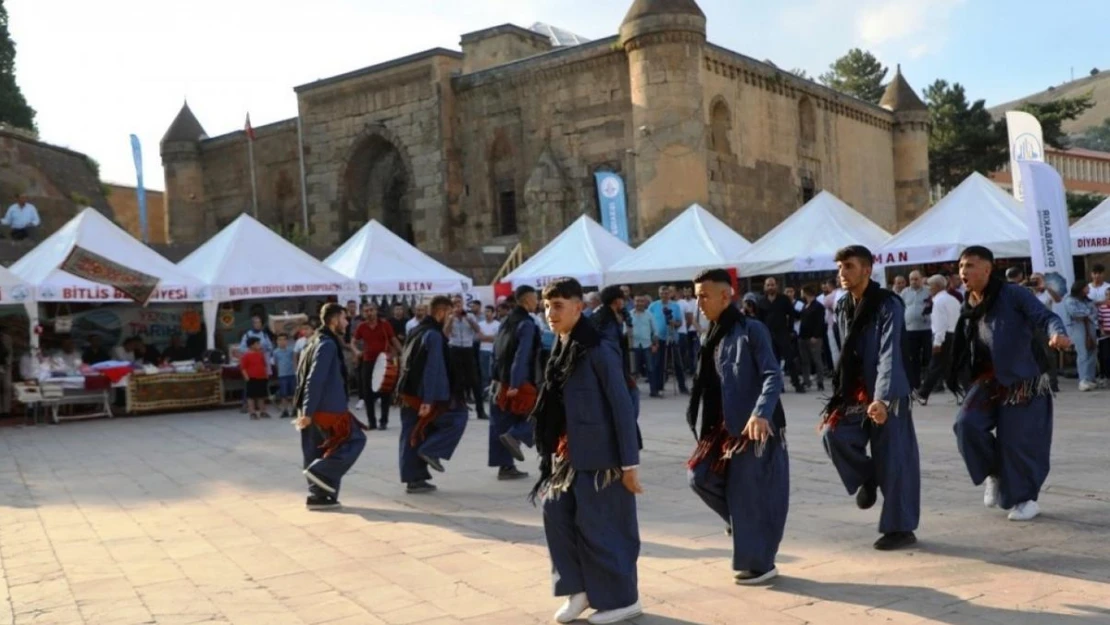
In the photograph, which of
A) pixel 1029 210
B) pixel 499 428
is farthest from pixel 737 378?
pixel 1029 210

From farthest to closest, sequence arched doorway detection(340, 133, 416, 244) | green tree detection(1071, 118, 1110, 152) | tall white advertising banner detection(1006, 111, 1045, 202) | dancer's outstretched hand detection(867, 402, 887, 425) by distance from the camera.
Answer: green tree detection(1071, 118, 1110, 152) < arched doorway detection(340, 133, 416, 244) < tall white advertising banner detection(1006, 111, 1045, 202) < dancer's outstretched hand detection(867, 402, 887, 425)

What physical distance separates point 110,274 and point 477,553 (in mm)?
12685

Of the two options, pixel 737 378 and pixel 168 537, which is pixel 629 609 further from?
pixel 168 537

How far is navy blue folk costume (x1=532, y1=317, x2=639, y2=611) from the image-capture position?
4715 mm

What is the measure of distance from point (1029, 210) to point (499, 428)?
8450 millimetres

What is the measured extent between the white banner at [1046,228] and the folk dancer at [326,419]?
9.63 meters

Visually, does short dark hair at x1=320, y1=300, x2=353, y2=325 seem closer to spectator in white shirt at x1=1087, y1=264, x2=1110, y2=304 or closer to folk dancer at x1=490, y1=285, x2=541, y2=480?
folk dancer at x1=490, y1=285, x2=541, y2=480

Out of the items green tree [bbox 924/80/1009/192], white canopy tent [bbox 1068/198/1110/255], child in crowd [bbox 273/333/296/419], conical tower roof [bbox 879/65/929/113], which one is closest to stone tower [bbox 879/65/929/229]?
conical tower roof [bbox 879/65/929/113]

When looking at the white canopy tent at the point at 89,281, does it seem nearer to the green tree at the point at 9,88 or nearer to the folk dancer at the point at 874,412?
the folk dancer at the point at 874,412

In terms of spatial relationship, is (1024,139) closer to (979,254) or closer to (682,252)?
(682,252)

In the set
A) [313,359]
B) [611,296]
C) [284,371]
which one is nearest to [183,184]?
[284,371]

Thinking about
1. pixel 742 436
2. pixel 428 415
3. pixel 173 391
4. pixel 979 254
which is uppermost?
pixel 979 254

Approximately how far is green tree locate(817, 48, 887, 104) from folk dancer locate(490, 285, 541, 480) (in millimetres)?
54066

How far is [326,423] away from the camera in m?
8.12
